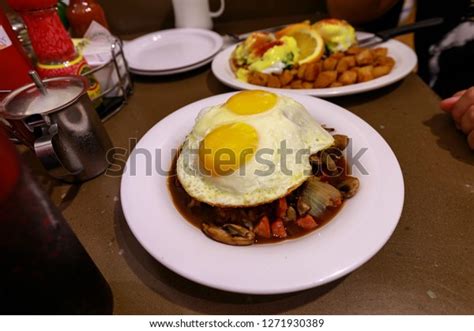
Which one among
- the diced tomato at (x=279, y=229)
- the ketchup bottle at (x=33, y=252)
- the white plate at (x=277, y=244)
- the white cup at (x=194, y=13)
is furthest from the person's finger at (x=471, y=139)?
the white cup at (x=194, y=13)

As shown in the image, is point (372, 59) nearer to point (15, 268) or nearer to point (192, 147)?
point (192, 147)

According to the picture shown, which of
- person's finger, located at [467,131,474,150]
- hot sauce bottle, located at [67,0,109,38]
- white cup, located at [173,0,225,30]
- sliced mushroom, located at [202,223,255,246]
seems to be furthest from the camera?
white cup, located at [173,0,225,30]

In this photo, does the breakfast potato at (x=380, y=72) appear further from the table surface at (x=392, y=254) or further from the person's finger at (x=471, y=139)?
the person's finger at (x=471, y=139)

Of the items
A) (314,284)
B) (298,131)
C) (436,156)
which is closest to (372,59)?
(436,156)

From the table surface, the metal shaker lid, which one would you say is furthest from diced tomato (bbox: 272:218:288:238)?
the metal shaker lid

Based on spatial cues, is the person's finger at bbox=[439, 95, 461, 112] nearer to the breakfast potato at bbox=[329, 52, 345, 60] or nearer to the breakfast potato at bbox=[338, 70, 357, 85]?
the breakfast potato at bbox=[338, 70, 357, 85]
